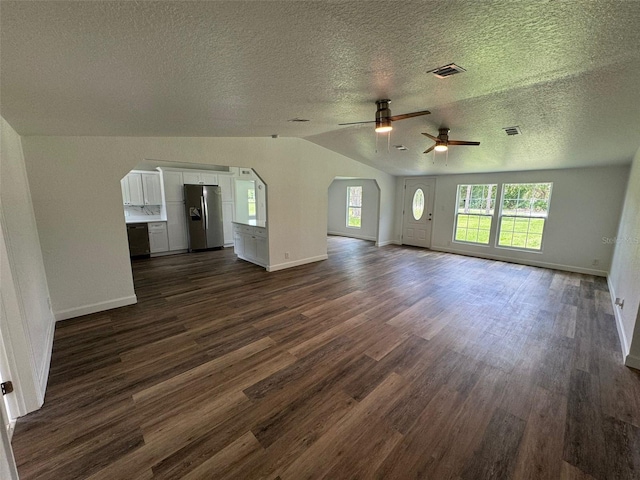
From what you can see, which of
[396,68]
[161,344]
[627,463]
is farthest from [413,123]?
[161,344]

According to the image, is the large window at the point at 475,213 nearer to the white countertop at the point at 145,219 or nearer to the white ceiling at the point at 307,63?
the white ceiling at the point at 307,63

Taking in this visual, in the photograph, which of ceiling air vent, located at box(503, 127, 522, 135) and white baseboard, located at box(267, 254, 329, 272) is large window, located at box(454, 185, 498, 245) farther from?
white baseboard, located at box(267, 254, 329, 272)

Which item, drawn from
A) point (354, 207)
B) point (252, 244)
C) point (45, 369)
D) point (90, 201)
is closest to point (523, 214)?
point (354, 207)

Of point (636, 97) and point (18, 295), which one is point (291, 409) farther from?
point (636, 97)

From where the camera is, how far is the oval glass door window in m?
7.71

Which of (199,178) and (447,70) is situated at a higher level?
(447,70)

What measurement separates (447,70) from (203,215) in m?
6.40

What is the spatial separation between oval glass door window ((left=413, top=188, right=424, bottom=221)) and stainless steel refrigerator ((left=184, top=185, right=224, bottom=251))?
5.54m

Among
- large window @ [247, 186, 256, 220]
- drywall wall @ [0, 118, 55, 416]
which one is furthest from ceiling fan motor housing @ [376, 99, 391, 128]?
large window @ [247, 186, 256, 220]

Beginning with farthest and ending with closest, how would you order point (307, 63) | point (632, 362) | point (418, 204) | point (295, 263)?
point (418, 204), point (295, 263), point (632, 362), point (307, 63)

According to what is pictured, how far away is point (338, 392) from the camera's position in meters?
2.09

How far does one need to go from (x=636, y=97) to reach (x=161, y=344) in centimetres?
501

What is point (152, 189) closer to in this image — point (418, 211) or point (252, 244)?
point (252, 244)

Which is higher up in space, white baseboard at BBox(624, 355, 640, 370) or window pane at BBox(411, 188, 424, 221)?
window pane at BBox(411, 188, 424, 221)
